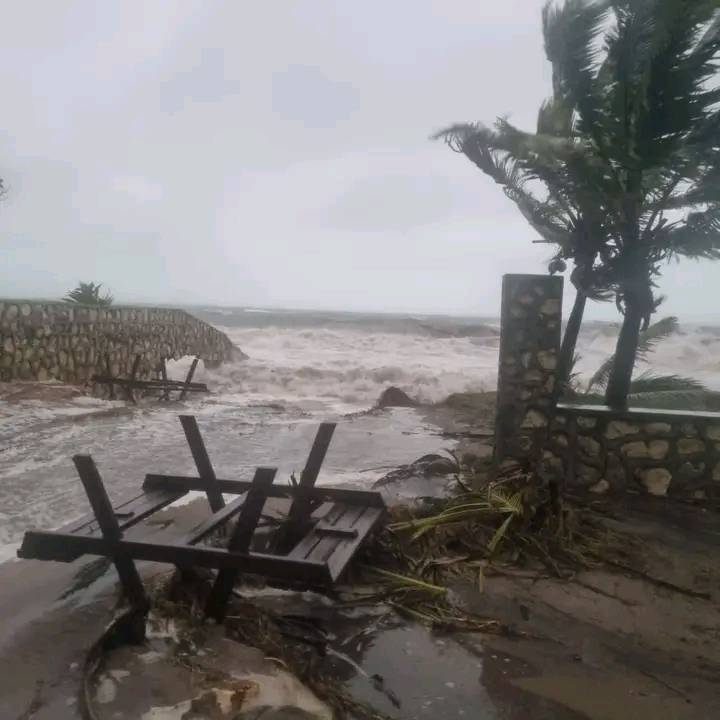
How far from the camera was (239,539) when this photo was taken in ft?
9.96

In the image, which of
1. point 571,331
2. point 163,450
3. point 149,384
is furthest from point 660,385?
point 149,384

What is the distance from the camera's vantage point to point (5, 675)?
8.84 ft

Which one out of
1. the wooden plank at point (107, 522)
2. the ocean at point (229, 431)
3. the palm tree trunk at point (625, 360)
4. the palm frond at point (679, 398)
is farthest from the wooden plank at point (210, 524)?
the palm frond at point (679, 398)

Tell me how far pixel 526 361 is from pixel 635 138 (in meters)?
2.39

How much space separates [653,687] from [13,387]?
10599 mm

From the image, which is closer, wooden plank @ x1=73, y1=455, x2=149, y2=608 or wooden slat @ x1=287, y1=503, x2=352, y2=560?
wooden plank @ x1=73, y1=455, x2=149, y2=608

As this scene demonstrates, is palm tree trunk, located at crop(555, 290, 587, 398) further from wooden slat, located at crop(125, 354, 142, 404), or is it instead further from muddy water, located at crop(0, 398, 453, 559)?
wooden slat, located at crop(125, 354, 142, 404)

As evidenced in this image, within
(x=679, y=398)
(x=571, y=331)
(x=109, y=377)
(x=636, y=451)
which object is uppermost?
(x=571, y=331)

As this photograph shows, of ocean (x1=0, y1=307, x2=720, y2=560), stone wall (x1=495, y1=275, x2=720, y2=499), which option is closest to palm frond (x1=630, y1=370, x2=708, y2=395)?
ocean (x1=0, y1=307, x2=720, y2=560)

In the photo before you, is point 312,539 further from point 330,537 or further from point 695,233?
point 695,233

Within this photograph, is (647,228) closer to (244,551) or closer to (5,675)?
(244,551)

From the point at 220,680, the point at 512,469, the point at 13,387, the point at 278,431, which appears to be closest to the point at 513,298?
the point at 512,469

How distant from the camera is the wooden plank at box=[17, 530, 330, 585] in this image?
2934 mm

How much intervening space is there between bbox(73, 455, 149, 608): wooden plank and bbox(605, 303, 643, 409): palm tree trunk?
4.26 meters
